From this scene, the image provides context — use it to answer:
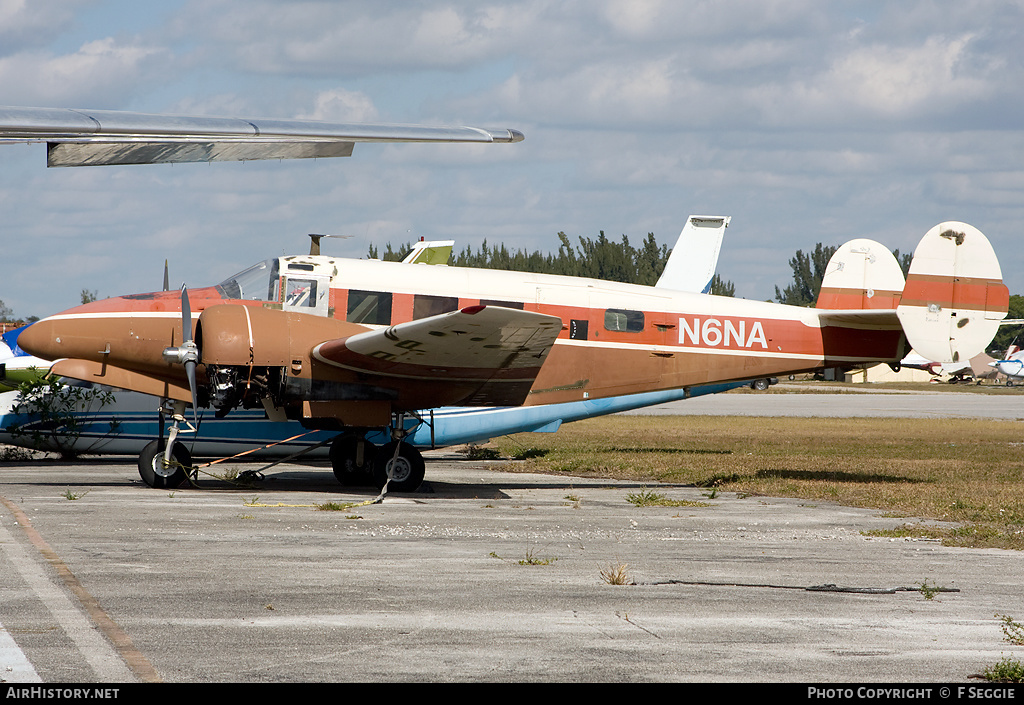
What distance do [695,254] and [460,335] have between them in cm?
1507

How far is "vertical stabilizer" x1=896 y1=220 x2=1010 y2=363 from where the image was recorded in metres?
16.6

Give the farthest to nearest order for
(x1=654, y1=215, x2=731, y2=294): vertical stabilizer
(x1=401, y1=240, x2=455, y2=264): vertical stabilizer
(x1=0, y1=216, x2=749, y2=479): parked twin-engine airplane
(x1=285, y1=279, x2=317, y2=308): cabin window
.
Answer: (x1=654, y1=215, x2=731, y2=294): vertical stabilizer → (x1=401, y1=240, x2=455, y2=264): vertical stabilizer → (x1=0, y1=216, x2=749, y2=479): parked twin-engine airplane → (x1=285, y1=279, x2=317, y2=308): cabin window

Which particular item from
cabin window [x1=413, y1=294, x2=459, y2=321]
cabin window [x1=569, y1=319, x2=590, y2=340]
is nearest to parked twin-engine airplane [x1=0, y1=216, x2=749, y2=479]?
cabin window [x1=569, y1=319, x2=590, y2=340]

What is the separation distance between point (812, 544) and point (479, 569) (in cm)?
397

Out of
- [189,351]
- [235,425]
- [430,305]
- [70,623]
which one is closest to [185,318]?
[189,351]

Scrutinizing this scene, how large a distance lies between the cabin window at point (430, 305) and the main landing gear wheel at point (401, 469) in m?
2.05

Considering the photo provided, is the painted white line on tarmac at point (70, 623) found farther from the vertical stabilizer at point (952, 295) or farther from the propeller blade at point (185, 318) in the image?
the vertical stabilizer at point (952, 295)

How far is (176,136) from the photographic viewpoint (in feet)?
35.8

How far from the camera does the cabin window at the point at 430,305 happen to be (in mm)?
15828

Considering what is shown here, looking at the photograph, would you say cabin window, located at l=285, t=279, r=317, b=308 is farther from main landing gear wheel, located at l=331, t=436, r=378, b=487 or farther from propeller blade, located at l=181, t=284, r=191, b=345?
main landing gear wheel, located at l=331, t=436, r=378, b=487

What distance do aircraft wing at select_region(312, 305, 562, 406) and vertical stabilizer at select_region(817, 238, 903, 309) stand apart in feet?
19.7

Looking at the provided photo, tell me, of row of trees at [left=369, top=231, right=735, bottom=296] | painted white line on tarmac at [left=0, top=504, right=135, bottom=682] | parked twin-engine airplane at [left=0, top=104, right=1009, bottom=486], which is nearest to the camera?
painted white line on tarmac at [left=0, top=504, right=135, bottom=682]
